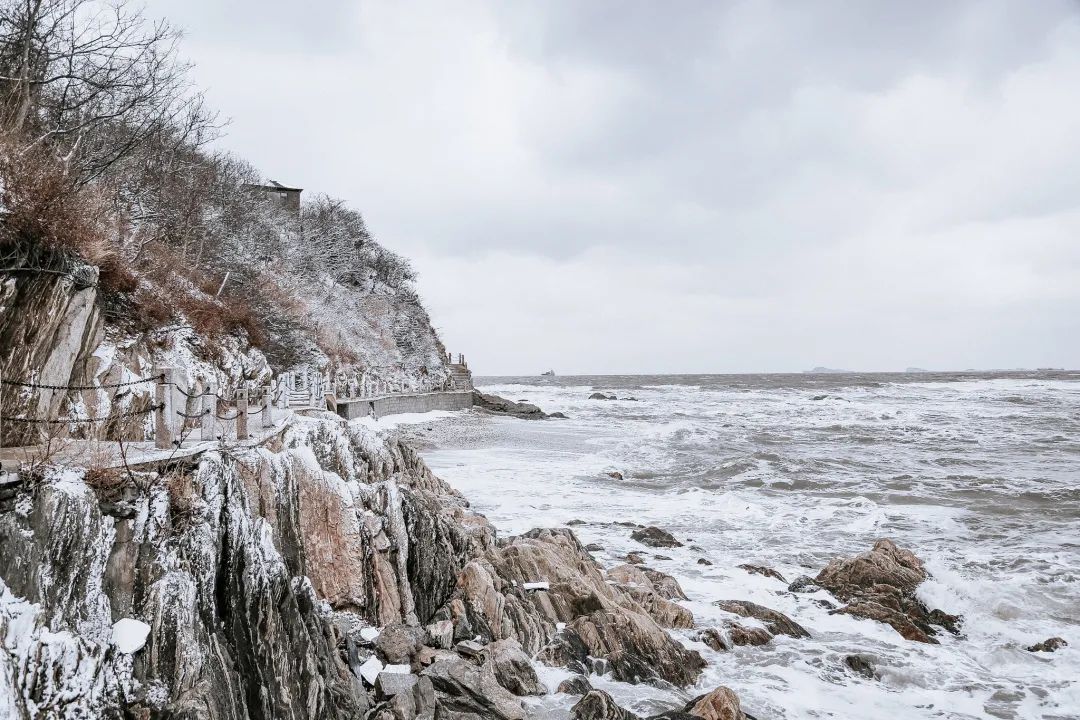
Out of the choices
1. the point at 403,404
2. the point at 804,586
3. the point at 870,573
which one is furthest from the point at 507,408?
the point at 870,573

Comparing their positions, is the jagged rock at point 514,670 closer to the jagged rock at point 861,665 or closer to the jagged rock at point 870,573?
the jagged rock at point 861,665

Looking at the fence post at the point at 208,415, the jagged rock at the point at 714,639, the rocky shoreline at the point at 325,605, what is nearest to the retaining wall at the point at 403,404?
the rocky shoreline at the point at 325,605

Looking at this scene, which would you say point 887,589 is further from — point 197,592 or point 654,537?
point 197,592

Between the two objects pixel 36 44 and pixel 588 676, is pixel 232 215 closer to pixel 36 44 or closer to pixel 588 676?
pixel 36 44

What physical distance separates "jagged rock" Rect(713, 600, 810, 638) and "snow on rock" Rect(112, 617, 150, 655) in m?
7.99

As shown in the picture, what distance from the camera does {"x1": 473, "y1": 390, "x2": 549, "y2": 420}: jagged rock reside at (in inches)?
1703

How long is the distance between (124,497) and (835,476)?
21.7 m

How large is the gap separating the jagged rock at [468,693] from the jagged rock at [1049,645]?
24.8 feet

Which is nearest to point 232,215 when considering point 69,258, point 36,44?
point 36,44

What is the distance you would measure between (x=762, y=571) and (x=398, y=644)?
7526 millimetres

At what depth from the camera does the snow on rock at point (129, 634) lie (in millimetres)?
4258

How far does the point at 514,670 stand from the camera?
6824 mm

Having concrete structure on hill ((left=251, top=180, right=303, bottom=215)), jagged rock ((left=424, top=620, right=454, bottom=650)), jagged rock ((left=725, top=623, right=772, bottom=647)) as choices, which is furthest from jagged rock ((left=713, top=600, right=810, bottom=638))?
concrete structure on hill ((left=251, top=180, right=303, bottom=215))

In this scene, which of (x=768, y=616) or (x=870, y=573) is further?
(x=870, y=573)
